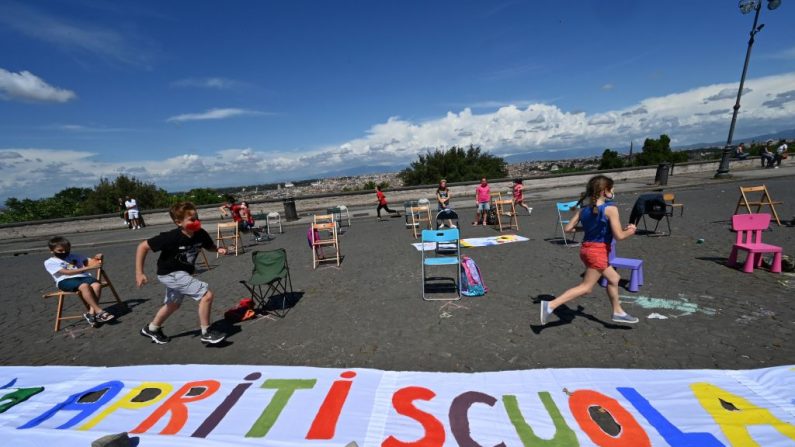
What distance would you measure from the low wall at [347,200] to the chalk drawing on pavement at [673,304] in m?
16.1

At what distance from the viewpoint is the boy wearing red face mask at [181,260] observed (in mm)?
4176

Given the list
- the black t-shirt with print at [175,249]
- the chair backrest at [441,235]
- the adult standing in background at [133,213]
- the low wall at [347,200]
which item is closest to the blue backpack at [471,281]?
the chair backrest at [441,235]

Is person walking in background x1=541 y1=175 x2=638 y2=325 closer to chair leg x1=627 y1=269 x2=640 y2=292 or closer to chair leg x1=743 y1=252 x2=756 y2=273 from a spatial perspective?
chair leg x1=627 y1=269 x2=640 y2=292

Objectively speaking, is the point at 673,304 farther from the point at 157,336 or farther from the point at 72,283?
the point at 72,283

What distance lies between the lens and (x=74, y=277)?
5.70m

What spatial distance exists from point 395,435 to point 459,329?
2.07 m

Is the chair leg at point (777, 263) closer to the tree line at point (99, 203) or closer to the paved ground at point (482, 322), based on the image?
the paved ground at point (482, 322)

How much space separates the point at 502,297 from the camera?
561 centimetres

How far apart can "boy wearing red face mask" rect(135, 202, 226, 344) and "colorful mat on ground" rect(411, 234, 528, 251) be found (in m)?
5.79

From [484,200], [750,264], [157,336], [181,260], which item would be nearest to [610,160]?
[484,200]

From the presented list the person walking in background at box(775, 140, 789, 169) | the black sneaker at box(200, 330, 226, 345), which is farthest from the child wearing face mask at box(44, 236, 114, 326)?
the person walking in background at box(775, 140, 789, 169)

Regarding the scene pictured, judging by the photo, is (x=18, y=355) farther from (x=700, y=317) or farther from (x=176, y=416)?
(x=700, y=317)

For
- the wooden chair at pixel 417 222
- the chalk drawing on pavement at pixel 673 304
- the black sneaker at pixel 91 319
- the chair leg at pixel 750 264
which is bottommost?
A: the chalk drawing on pavement at pixel 673 304

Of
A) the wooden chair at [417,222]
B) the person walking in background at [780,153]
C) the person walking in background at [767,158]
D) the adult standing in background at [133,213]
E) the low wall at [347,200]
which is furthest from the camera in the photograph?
the person walking in background at [780,153]
